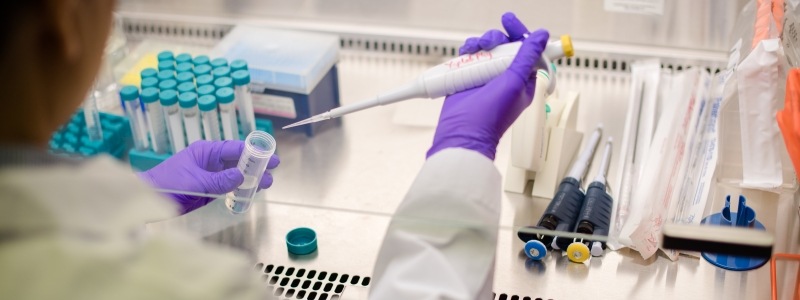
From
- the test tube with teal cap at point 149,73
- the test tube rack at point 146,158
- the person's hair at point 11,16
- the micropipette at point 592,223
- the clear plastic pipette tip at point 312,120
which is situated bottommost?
the micropipette at point 592,223

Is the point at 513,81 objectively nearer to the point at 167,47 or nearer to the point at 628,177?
the point at 628,177

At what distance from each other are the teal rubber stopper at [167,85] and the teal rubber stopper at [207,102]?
0.22 ft

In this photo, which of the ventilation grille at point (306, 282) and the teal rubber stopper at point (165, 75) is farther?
the teal rubber stopper at point (165, 75)

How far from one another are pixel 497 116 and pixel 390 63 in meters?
0.82

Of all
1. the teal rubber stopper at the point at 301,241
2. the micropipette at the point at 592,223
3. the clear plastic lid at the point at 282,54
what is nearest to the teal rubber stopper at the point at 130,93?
the clear plastic lid at the point at 282,54

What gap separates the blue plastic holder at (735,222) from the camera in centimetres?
148

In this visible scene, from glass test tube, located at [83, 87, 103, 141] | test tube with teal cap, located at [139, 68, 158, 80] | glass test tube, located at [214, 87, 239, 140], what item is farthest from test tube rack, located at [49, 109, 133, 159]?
glass test tube, located at [214, 87, 239, 140]

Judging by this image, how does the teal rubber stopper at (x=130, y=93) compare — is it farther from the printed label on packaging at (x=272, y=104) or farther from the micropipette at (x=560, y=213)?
the micropipette at (x=560, y=213)

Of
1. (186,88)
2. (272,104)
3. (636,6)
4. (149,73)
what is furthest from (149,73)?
(636,6)

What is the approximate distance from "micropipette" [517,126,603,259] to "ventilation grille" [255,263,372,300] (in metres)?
0.28

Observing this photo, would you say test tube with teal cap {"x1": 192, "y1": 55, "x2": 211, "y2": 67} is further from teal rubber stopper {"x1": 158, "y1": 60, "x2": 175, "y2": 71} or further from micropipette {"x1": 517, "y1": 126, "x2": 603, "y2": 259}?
micropipette {"x1": 517, "y1": 126, "x2": 603, "y2": 259}

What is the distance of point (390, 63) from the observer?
214cm

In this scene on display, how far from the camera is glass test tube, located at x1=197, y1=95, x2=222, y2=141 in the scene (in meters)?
1.67

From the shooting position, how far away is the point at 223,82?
1.73 m
